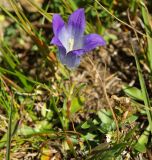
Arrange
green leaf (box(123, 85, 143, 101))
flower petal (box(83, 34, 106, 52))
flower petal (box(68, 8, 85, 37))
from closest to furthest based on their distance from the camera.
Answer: flower petal (box(83, 34, 106, 52))
flower petal (box(68, 8, 85, 37))
green leaf (box(123, 85, 143, 101))

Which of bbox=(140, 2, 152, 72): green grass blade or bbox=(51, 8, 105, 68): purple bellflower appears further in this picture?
bbox=(140, 2, 152, 72): green grass blade

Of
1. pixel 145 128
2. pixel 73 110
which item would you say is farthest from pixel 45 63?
pixel 145 128

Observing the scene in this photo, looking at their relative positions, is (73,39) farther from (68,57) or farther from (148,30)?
(148,30)

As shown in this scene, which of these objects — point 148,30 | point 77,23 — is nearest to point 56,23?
point 77,23

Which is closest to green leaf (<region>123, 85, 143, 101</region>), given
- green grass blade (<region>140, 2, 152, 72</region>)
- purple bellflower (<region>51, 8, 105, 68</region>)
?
green grass blade (<region>140, 2, 152, 72</region>)

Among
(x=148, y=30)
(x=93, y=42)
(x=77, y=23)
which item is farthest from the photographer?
(x=148, y=30)

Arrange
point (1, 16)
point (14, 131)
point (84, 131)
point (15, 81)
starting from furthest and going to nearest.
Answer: point (1, 16)
point (15, 81)
point (84, 131)
point (14, 131)

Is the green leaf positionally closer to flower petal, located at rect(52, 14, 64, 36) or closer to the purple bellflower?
the purple bellflower

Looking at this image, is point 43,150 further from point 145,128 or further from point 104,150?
point 145,128
